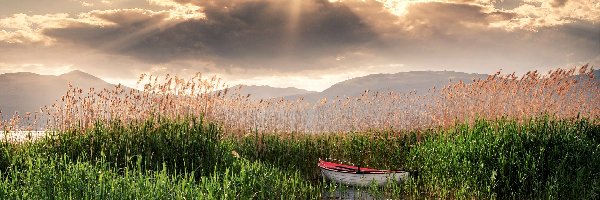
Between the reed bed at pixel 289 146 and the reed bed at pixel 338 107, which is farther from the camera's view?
the reed bed at pixel 338 107

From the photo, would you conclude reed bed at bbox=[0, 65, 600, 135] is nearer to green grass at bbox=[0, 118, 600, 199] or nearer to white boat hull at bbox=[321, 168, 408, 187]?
green grass at bbox=[0, 118, 600, 199]

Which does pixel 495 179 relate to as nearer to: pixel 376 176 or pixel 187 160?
pixel 376 176

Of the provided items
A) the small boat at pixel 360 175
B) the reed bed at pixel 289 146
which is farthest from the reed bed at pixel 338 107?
the small boat at pixel 360 175

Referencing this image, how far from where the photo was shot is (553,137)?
42.8ft

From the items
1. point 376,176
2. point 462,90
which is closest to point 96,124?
point 376,176

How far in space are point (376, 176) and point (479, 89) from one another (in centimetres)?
731

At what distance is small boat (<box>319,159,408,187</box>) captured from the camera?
43.6ft

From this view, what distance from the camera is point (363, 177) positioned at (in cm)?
1335

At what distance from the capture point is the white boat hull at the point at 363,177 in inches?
524

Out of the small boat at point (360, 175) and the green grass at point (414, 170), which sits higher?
the green grass at point (414, 170)

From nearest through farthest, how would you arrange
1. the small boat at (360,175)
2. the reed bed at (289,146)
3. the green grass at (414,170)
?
the reed bed at (289,146)
the green grass at (414,170)
the small boat at (360,175)

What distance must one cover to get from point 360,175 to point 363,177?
28cm

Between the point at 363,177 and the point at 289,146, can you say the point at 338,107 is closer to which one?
the point at 289,146

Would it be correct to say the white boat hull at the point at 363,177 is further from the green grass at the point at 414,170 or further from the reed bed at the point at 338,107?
the reed bed at the point at 338,107
